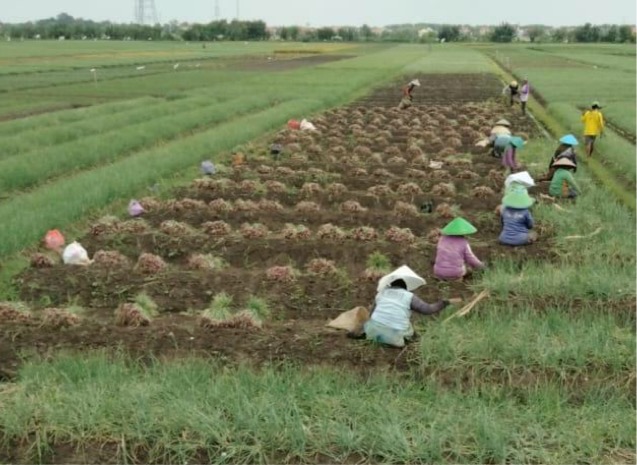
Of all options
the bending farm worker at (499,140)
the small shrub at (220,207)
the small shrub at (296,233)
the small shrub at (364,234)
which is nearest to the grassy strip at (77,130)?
the small shrub at (220,207)

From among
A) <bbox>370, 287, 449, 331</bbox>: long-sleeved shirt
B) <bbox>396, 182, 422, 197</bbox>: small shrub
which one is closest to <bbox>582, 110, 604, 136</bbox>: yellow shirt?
<bbox>396, 182, 422, 197</bbox>: small shrub

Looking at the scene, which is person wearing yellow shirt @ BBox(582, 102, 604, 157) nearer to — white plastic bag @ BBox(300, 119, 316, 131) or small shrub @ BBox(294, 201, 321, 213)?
white plastic bag @ BBox(300, 119, 316, 131)

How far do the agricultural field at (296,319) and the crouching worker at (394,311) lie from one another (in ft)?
0.44

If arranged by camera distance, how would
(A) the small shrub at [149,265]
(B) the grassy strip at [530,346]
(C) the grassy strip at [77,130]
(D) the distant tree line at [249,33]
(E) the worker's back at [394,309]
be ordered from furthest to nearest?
(D) the distant tree line at [249,33]
(C) the grassy strip at [77,130]
(A) the small shrub at [149,265]
(E) the worker's back at [394,309]
(B) the grassy strip at [530,346]

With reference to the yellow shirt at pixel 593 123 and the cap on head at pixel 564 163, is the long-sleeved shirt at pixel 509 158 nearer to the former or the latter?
the cap on head at pixel 564 163

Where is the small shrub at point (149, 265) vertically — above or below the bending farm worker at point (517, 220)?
below

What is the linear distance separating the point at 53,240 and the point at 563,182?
7.63 metres

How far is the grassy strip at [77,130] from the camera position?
17375 millimetres

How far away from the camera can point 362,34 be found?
6914 inches

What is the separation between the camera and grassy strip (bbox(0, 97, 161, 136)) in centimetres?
2095

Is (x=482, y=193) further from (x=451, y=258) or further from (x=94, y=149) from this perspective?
(x=94, y=149)

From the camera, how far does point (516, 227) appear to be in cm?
949

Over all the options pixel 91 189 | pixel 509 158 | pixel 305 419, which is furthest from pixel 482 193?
pixel 305 419

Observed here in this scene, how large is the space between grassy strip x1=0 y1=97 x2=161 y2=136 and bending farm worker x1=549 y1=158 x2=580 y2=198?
1425cm
